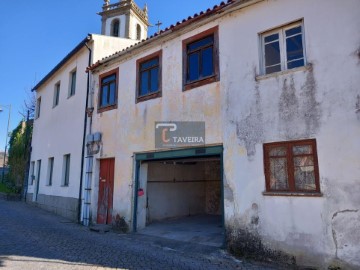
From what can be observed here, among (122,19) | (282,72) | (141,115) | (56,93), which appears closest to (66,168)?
(56,93)

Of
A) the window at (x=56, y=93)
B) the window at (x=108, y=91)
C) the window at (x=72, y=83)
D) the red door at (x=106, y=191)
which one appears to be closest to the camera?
the red door at (x=106, y=191)

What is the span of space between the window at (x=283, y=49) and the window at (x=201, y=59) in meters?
1.42

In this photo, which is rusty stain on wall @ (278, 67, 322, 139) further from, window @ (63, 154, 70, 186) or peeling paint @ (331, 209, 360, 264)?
window @ (63, 154, 70, 186)

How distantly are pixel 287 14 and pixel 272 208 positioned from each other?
15.2ft

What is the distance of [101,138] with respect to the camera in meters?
12.2

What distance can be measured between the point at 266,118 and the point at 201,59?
3005mm

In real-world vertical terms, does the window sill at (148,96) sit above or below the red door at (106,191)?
above

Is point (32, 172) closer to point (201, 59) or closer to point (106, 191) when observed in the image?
point (106, 191)

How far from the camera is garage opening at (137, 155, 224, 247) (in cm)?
1016

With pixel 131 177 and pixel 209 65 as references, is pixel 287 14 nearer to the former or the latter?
pixel 209 65

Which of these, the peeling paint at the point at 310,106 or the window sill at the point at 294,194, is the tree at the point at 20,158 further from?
the peeling paint at the point at 310,106

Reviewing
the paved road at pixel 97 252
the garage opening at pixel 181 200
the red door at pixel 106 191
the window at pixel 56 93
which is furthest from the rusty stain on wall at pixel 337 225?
the window at pixel 56 93

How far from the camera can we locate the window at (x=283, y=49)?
7.22m
